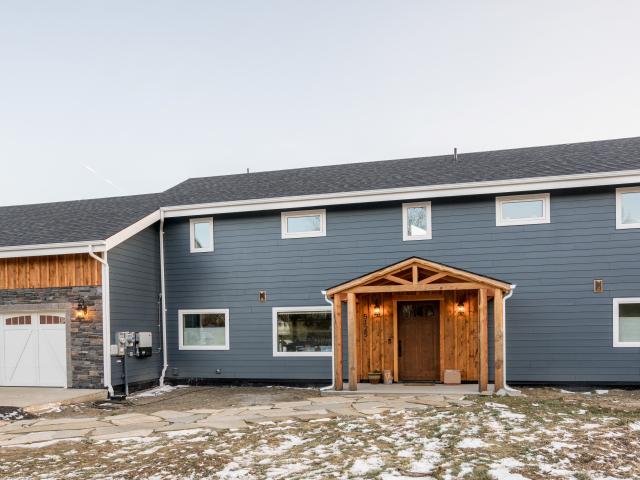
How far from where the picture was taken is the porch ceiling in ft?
32.4

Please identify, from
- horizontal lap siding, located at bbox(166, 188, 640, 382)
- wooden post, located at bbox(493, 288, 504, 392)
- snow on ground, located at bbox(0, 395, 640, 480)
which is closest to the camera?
snow on ground, located at bbox(0, 395, 640, 480)

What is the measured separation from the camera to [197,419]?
801 centimetres

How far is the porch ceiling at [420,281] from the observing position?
389 inches

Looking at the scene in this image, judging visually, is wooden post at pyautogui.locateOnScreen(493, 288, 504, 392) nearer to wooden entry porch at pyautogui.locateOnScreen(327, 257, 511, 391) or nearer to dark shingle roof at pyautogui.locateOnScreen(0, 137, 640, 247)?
wooden entry porch at pyautogui.locateOnScreen(327, 257, 511, 391)

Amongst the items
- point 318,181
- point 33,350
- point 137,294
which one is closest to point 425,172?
point 318,181

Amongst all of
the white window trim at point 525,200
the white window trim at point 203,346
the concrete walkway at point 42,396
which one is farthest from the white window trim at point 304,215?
the concrete walkway at point 42,396

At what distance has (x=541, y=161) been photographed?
11.9 m

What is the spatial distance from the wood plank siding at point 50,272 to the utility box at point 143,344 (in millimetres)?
1539

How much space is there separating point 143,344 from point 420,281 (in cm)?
613

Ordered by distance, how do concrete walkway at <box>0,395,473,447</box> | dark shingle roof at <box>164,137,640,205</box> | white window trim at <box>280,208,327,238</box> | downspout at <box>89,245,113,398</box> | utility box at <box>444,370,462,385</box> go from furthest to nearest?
1. white window trim at <box>280,208,327,238</box>
2. dark shingle roof at <box>164,137,640,205</box>
3. utility box at <box>444,370,462,385</box>
4. downspout at <box>89,245,113,398</box>
5. concrete walkway at <box>0,395,473,447</box>

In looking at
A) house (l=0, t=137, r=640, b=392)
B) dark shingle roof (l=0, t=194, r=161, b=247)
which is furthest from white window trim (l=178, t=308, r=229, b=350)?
dark shingle roof (l=0, t=194, r=161, b=247)

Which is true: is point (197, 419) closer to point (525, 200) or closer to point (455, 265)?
point (455, 265)

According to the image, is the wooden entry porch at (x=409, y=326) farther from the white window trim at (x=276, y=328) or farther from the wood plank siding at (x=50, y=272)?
the wood plank siding at (x=50, y=272)

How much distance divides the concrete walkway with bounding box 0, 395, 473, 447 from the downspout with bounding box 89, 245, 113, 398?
1.99 metres
